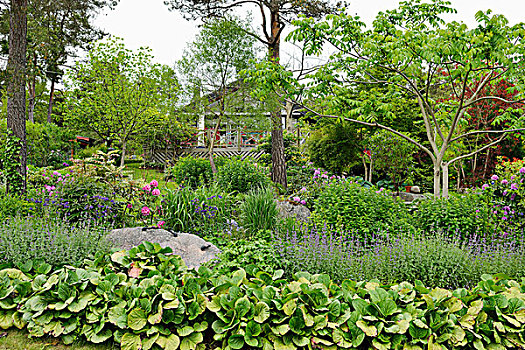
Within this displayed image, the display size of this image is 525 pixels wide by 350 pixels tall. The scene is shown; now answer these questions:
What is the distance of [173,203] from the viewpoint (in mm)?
4797

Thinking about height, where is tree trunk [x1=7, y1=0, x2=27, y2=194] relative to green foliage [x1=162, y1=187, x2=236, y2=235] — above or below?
above

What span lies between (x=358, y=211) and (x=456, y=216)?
1.28m

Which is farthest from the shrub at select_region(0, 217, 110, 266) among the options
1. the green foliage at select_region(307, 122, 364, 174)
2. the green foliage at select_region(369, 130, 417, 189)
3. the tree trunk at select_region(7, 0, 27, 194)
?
the green foliage at select_region(307, 122, 364, 174)

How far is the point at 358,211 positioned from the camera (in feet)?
15.0

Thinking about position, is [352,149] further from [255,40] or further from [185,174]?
[185,174]

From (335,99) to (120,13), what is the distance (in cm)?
869

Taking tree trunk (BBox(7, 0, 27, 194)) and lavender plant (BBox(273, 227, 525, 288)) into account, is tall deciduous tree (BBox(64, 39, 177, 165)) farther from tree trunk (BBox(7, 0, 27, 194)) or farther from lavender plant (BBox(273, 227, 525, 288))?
lavender plant (BBox(273, 227, 525, 288))

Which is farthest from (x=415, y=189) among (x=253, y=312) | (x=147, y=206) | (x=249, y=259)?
(x=253, y=312)

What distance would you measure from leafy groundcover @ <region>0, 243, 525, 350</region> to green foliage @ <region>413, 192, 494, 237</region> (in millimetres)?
1808

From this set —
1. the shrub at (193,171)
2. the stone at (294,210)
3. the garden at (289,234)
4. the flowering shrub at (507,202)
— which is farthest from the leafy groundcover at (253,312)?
the shrub at (193,171)

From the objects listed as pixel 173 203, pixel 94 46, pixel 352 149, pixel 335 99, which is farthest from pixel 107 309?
pixel 94 46

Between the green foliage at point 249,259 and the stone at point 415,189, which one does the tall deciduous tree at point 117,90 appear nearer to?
the stone at point 415,189

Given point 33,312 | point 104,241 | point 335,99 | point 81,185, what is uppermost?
point 335,99

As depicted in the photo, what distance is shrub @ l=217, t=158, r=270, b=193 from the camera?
24.9ft
